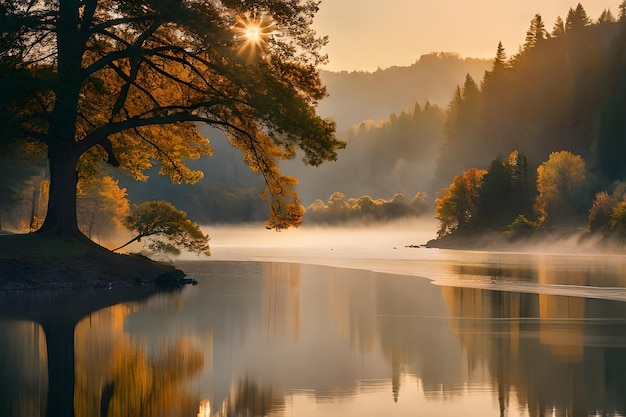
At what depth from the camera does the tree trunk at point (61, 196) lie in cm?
3741

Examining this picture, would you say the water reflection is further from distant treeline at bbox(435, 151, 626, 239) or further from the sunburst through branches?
distant treeline at bbox(435, 151, 626, 239)

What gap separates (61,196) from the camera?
37.5 metres

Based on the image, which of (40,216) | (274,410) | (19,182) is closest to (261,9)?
(274,410)

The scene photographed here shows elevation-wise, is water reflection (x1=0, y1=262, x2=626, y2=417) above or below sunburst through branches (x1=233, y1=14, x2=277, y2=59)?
below

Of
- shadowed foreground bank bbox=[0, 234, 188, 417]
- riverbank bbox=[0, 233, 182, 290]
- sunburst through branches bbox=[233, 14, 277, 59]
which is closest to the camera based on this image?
shadowed foreground bank bbox=[0, 234, 188, 417]

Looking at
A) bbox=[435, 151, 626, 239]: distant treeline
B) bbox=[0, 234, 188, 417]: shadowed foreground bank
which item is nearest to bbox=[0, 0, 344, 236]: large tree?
bbox=[0, 234, 188, 417]: shadowed foreground bank

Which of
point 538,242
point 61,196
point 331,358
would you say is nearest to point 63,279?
point 61,196

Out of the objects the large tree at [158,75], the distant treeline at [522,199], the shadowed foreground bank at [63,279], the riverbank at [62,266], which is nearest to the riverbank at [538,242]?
the distant treeline at [522,199]

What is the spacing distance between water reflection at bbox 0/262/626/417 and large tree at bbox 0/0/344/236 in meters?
10.4

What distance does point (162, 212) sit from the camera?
140 ft

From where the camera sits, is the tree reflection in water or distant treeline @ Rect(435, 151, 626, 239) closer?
the tree reflection in water

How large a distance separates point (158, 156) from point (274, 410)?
111ft

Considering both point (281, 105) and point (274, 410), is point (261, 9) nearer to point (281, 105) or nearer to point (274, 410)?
point (281, 105)

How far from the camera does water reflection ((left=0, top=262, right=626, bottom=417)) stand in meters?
12.1
